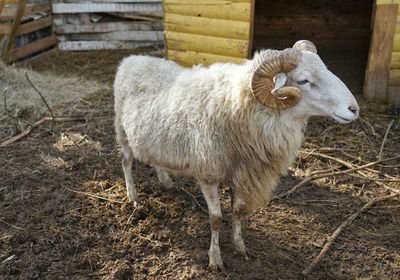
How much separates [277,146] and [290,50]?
2.24ft

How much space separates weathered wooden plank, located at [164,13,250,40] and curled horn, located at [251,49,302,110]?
3.27m

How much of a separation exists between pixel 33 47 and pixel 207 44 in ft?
12.9

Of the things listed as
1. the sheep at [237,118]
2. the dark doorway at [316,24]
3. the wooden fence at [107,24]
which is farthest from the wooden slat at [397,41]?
the wooden fence at [107,24]

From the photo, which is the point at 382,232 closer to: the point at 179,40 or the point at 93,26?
the point at 179,40

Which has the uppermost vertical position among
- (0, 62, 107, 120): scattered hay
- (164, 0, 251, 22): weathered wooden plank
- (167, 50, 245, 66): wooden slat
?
(164, 0, 251, 22): weathered wooden plank

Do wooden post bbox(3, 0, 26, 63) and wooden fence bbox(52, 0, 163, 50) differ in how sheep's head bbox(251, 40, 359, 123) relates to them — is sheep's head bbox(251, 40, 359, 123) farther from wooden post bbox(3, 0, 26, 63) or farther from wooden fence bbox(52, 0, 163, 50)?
wooden fence bbox(52, 0, 163, 50)

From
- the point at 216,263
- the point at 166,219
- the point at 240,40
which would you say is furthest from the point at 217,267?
the point at 240,40

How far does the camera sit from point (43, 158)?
17.4 feet

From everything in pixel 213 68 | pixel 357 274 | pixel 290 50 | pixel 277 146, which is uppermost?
pixel 290 50

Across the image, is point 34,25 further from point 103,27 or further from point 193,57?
point 193,57

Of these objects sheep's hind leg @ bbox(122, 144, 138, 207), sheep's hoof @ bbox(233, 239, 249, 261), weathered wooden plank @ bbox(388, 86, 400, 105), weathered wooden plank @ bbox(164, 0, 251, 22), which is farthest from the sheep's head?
weathered wooden plank @ bbox(388, 86, 400, 105)

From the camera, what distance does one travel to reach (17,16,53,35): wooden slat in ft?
28.0

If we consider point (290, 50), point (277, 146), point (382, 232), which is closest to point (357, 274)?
point (382, 232)

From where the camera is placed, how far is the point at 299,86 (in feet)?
→ 10.4
